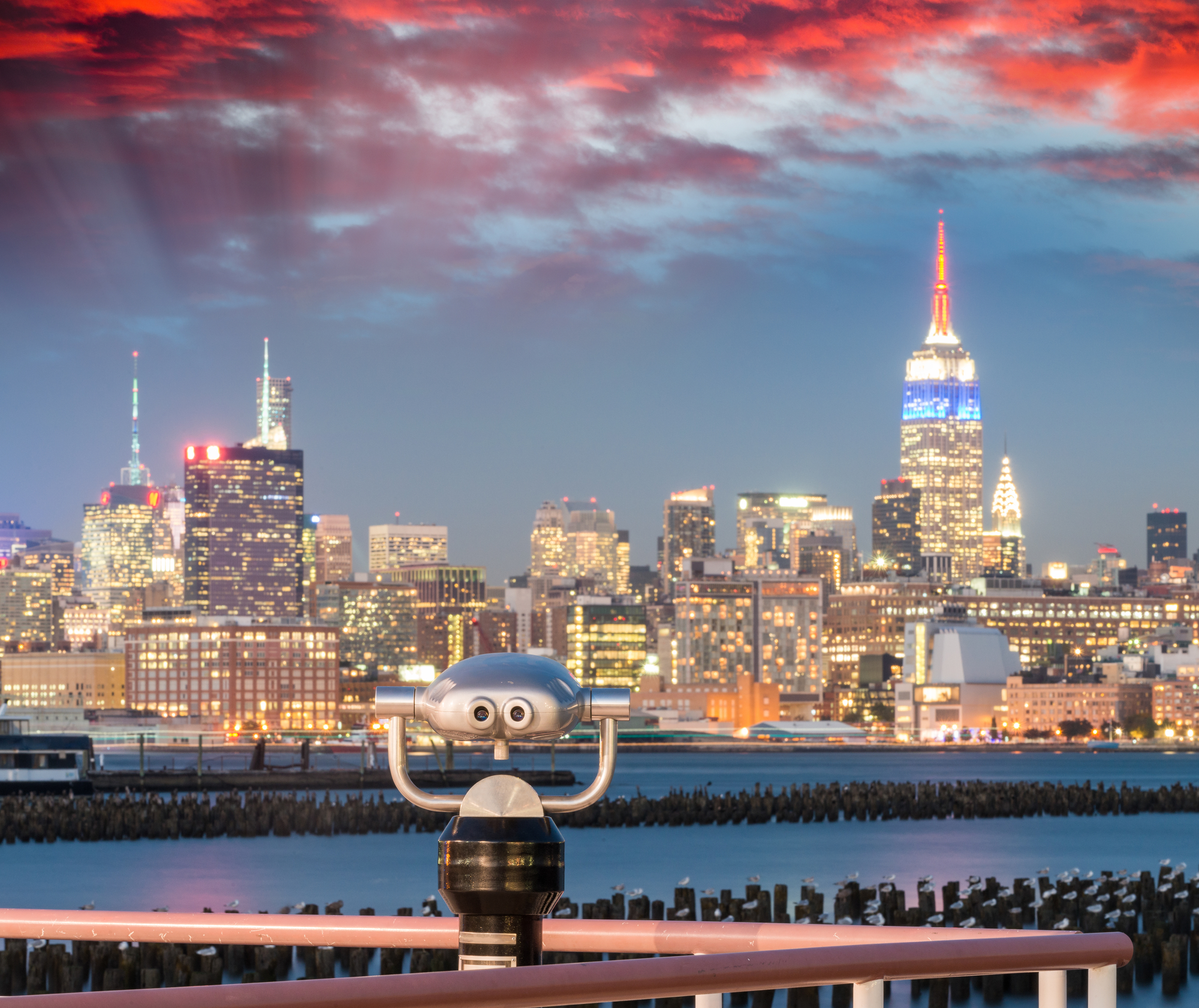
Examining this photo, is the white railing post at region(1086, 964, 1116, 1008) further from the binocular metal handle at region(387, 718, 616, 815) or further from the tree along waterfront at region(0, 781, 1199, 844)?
the tree along waterfront at region(0, 781, 1199, 844)

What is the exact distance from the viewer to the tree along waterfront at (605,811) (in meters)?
69.1

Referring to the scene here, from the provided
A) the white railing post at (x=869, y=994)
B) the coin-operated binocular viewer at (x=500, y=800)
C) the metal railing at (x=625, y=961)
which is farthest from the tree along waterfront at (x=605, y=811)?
the white railing post at (x=869, y=994)

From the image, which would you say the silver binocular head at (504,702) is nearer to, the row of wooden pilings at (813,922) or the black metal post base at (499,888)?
the black metal post base at (499,888)

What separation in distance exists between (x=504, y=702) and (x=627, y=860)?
58.2 m

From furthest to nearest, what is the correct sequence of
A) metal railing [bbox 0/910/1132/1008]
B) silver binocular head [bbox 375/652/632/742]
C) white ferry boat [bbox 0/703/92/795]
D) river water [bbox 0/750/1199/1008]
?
white ferry boat [bbox 0/703/92/795]
river water [bbox 0/750/1199/1008]
silver binocular head [bbox 375/652/632/742]
metal railing [bbox 0/910/1132/1008]

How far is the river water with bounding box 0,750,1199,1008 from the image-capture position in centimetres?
5116

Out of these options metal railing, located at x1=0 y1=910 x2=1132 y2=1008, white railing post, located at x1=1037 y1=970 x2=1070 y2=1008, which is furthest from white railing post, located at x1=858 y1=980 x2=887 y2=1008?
white railing post, located at x1=1037 y1=970 x2=1070 y2=1008

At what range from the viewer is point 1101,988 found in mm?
4074

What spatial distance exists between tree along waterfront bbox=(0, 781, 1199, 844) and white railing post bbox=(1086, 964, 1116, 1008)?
5856cm

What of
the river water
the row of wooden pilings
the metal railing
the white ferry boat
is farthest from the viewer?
the white ferry boat

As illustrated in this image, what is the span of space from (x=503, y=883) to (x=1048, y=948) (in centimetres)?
117

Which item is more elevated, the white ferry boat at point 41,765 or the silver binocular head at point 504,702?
the silver binocular head at point 504,702

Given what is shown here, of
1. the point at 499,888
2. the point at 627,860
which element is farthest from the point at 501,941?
the point at 627,860

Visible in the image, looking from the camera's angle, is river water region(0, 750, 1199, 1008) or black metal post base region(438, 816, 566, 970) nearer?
black metal post base region(438, 816, 566, 970)
